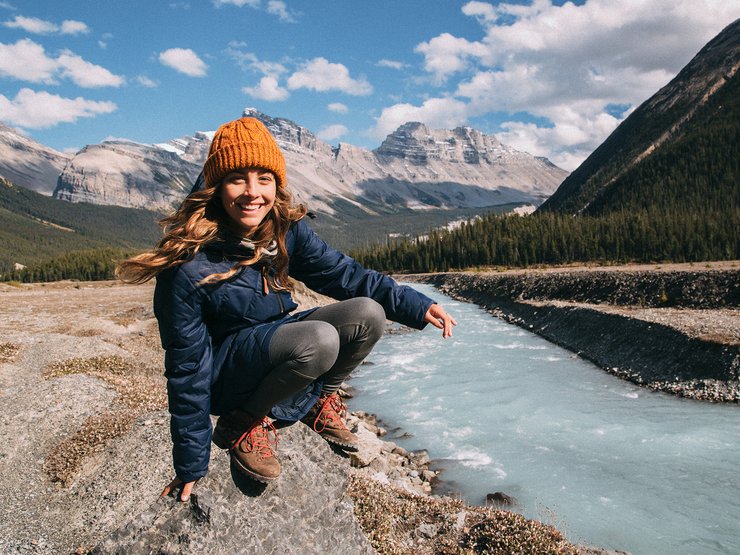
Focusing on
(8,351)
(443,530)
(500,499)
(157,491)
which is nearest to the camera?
(443,530)

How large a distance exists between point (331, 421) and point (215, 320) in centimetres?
209

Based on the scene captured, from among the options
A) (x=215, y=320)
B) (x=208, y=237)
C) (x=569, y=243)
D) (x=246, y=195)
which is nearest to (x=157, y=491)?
(x=215, y=320)

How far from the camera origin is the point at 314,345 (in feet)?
14.9

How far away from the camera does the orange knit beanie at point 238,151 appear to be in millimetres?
4895

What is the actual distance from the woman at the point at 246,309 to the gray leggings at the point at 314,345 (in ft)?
0.03

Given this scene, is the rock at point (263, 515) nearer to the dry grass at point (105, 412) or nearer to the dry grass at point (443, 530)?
the dry grass at point (443, 530)

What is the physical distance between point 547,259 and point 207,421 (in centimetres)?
11060

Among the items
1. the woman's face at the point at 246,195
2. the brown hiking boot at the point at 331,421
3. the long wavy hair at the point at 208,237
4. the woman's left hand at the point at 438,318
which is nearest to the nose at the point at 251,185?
the woman's face at the point at 246,195

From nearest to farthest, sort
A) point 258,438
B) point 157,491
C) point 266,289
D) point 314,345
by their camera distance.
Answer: point 314,345 < point 266,289 < point 258,438 < point 157,491

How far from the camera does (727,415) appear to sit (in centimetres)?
2322

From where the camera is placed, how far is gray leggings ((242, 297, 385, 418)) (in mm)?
4566

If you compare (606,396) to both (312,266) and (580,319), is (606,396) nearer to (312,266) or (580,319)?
(580,319)

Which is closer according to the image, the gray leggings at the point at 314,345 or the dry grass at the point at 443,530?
the gray leggings at the point at 314,345

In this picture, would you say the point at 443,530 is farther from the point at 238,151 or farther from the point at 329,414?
the point at 238,151
